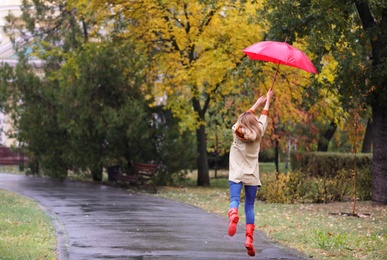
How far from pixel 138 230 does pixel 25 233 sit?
1.96 meters

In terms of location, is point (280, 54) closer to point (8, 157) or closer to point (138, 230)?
point (138, 230)

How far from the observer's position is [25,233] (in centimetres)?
1188

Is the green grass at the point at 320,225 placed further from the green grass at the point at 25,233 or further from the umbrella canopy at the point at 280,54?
the green grass at the point at 25,233

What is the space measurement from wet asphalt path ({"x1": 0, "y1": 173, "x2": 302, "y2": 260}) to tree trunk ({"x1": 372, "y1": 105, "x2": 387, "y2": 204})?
4620 millimetres

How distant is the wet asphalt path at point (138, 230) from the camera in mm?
10461

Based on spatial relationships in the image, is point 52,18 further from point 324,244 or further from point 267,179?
point 324,244

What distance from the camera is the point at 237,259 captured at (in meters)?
10.0

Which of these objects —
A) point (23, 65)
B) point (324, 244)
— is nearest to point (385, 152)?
point (324, 244)

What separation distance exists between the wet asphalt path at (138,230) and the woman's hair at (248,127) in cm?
165

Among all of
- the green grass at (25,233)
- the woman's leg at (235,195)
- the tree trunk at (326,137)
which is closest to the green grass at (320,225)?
the woman's leg at (235,195)

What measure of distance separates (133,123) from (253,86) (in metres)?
3.82

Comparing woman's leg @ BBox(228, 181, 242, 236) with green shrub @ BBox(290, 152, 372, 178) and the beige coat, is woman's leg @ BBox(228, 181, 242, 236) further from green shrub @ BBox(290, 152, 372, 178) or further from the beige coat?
green shrub @ BBox(290, 152, 372, 178)

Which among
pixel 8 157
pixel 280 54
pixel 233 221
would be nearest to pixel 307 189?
pixel 280 54

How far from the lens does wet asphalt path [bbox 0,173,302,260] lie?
10.5 metres
